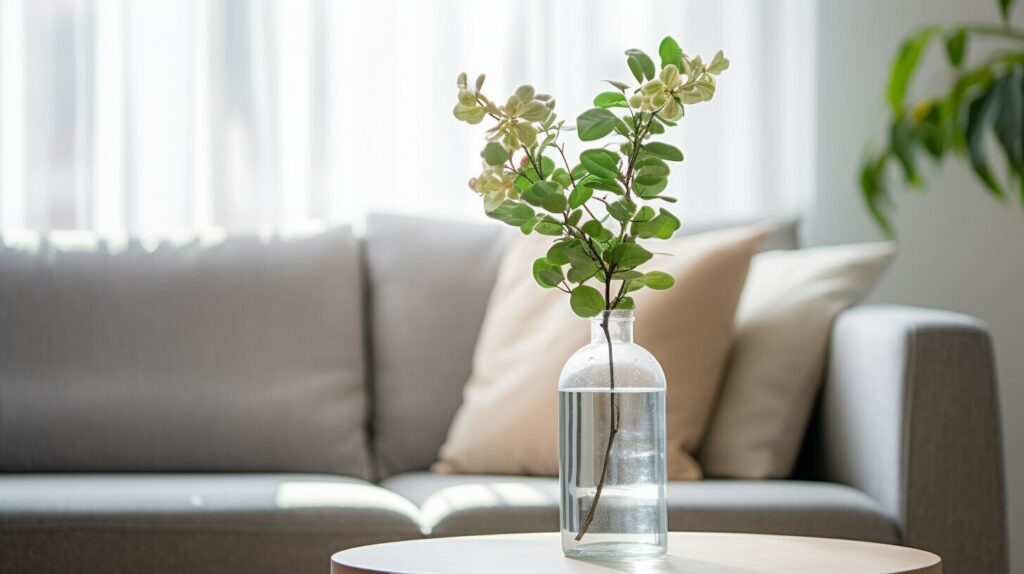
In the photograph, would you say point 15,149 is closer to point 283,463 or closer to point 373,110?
point 373,110

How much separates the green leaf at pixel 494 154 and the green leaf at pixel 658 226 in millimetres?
132

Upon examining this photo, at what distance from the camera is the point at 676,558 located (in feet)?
3.37

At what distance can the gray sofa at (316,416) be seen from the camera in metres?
1.61

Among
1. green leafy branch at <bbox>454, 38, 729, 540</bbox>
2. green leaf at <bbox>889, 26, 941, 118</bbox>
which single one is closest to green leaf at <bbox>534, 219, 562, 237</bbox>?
green leafy branch at <bbox>454, 38, 729, 540</bbox>

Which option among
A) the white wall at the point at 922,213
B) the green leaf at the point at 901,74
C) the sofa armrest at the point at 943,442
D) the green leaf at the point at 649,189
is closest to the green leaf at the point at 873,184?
the green leaf at the point at 901,74

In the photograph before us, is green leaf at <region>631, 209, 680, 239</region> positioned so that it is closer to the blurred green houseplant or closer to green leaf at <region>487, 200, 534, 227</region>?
green leaf at <region>487, 200, 534, 227</region>

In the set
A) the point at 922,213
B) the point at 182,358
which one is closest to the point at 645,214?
→ the point at 182,358

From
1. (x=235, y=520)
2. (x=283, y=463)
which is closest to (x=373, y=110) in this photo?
(x=283, y=463)

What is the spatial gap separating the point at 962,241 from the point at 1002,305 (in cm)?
17

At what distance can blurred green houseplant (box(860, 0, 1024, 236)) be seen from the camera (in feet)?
6.64

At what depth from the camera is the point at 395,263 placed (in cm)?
225

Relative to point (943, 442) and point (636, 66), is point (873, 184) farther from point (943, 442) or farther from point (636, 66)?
point (636, 66)

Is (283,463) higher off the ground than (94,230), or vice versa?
(94,230)

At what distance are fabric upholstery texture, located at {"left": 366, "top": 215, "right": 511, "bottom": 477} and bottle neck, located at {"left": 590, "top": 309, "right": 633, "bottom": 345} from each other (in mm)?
1145
